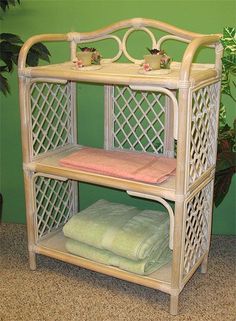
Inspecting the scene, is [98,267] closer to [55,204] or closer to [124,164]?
[124,164]

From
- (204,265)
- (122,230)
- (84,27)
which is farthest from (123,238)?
(84,27)

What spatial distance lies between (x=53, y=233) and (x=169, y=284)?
699 mm

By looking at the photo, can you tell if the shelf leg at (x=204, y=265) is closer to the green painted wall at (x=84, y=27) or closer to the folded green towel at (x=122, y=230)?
the folded green towel at (x=122, y=230)

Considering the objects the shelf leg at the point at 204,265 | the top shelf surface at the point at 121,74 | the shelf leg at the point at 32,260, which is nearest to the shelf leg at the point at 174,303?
the shelf leg at the point at 204,265

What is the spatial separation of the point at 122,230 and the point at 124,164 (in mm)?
293

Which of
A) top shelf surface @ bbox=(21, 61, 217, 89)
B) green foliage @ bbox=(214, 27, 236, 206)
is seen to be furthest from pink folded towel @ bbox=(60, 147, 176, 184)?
top shelf surface @ bbox=(21, 61, 217, 89)

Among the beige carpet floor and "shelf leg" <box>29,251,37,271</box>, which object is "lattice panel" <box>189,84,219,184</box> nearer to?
the beige carpet floor

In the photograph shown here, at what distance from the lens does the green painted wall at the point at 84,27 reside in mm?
2037

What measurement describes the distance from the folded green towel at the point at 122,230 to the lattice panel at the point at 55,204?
0.21 m

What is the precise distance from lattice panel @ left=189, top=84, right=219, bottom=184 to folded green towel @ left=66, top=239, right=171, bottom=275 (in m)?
0.39

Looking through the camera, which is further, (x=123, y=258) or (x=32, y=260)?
(x=32, y=260)

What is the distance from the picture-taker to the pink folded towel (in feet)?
5.58

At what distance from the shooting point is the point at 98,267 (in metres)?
1.86

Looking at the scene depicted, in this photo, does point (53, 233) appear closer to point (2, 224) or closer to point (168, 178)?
point (2, 224)
